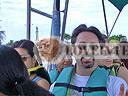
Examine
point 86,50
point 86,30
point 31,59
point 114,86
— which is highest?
point 86,30

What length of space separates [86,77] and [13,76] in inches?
65.7

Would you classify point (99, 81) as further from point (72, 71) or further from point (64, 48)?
point (64, 48)

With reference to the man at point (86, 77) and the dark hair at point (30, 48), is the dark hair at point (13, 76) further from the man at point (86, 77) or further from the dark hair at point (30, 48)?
the dark hair at point (30, 48)

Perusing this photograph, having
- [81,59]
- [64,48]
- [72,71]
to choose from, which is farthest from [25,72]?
[64,48]

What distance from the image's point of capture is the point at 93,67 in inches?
126

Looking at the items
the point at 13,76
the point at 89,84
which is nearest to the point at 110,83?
the point at 89,84

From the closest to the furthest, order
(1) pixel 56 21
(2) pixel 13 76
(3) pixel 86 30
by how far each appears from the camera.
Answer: (2) pixel 13 76 → (3) pixel 86 30 → (1) pixel 56 21

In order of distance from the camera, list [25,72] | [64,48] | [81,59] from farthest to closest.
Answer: [64,48]
[81,59]
[25,72]

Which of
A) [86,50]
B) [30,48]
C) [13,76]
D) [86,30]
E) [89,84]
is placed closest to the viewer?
[13,76]

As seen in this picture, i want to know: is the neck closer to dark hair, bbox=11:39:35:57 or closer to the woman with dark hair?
the woman with dark hair

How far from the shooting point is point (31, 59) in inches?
139

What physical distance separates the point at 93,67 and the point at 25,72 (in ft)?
5.14

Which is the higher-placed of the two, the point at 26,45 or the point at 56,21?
the point at 56,21

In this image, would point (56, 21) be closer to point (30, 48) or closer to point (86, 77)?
point (30, 48)
